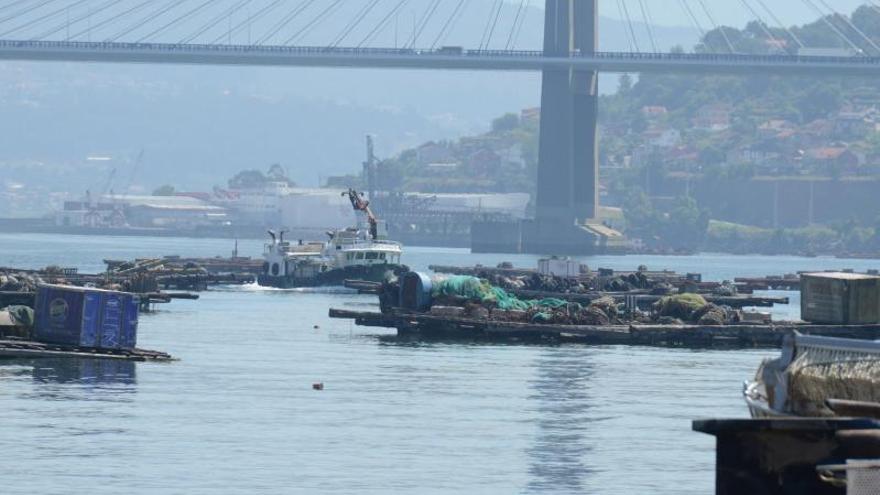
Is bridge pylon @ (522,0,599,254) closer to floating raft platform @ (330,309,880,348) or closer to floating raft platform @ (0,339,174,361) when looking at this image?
floating raft platform @ (330,309,880,348)

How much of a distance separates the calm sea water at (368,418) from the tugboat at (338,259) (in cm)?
3277

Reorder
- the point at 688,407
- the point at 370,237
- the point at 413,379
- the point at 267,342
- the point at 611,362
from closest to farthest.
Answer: the point at 688,407 → the point at 413,379 → the point at 611,362 → the point at 267,342 → the point at 370,237

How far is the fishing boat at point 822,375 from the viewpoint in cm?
2194

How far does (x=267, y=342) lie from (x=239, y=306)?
2140 cm

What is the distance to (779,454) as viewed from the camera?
62.2 feet

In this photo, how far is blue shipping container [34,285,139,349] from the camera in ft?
150

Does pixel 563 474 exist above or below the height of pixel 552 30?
below

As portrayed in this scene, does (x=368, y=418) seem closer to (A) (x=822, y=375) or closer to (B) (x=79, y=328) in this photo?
(B) (x=79, y=328)

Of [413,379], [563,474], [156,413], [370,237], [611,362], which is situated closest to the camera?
[563,474]

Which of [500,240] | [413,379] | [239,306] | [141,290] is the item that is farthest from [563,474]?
[500,240]

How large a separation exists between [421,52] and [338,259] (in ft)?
252

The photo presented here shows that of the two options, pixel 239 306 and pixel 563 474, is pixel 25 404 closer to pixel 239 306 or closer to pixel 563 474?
pixel 563 474

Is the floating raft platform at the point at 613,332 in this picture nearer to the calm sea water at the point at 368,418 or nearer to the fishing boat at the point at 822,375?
the calm sea water at the point at 368,418

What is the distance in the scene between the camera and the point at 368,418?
3728 centimetres
